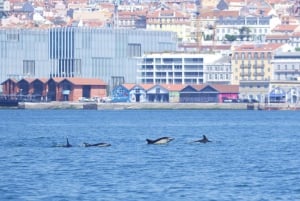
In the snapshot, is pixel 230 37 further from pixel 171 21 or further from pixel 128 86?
pixel 128 86

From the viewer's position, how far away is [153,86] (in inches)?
5256

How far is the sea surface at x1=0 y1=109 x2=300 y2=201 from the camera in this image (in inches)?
1513

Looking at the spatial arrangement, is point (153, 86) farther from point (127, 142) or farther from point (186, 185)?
point (186, 185)

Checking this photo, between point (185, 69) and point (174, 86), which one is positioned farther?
point (185, 69)

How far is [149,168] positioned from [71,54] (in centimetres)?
9003

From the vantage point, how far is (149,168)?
4497cm

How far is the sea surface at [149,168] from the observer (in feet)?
126

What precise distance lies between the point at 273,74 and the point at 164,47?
928 cm

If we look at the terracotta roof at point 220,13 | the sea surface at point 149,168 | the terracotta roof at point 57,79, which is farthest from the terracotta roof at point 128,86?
the sea surface at point 149,168

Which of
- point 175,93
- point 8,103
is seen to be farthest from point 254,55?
point 8,103

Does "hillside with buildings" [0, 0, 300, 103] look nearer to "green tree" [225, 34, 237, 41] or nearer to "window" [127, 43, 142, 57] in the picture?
"window" [127, 43, 142, 57]

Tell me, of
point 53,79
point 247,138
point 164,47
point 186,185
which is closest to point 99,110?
point 53,79

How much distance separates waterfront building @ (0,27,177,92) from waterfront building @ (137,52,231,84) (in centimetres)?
207

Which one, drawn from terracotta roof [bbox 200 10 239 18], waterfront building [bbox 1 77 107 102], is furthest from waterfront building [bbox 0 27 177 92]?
terracotta roof [bbox 200 10 239 18]
